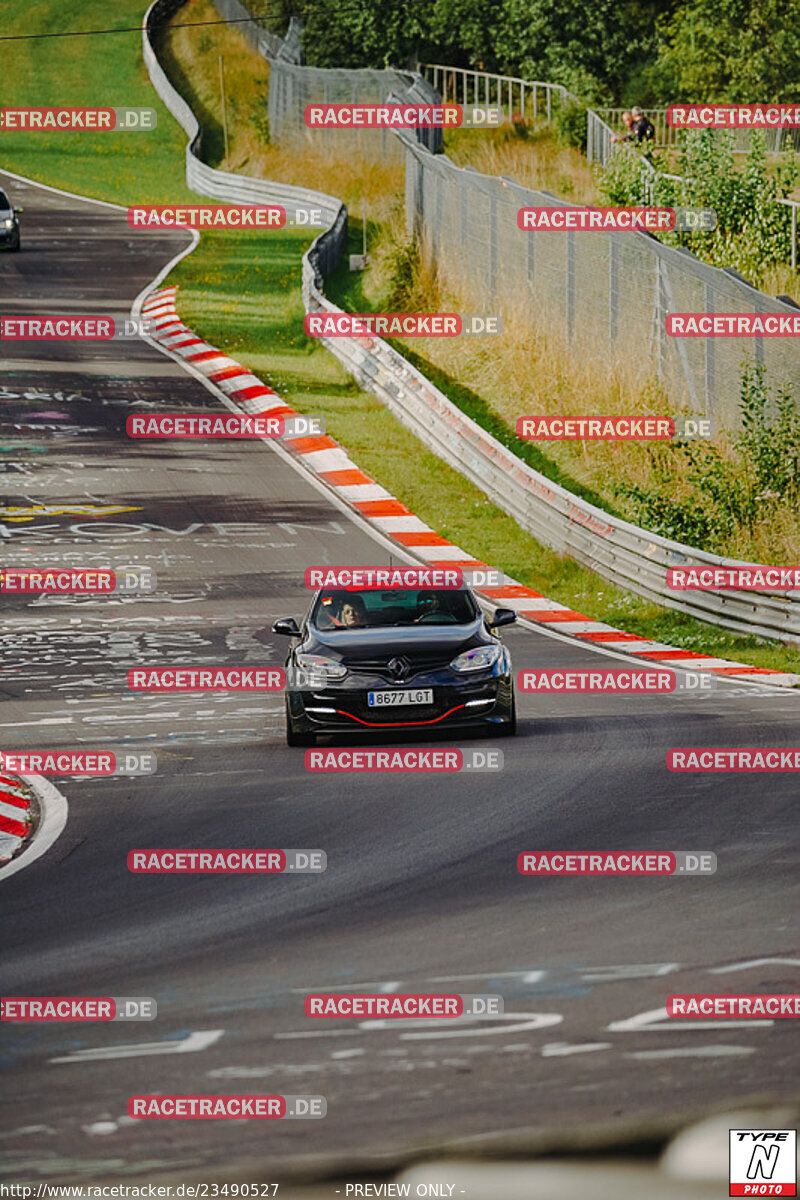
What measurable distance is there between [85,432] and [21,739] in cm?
1680

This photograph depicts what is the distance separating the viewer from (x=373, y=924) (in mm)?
10031

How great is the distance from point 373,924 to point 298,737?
18.9 ft

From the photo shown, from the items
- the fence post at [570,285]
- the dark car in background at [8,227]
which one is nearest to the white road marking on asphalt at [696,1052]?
the fence post at [570,285]

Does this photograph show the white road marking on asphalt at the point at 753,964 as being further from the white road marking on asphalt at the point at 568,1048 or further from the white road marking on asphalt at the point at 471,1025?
the white road marking on asphalt at the point at 568,1048

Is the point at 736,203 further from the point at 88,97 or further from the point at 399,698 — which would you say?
the point at 88,97

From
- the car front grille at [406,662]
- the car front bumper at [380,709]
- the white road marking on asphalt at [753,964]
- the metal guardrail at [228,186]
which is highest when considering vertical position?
the metal guardrail at [228,186]

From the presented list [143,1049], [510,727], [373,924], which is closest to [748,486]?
[510,727]

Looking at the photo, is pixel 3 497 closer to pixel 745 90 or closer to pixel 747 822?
pixel 747 822

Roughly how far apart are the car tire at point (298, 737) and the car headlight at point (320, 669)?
367 millimetres

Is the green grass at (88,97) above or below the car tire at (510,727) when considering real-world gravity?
above

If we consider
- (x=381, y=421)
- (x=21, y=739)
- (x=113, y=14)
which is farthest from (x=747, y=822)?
(x=113, y=14)

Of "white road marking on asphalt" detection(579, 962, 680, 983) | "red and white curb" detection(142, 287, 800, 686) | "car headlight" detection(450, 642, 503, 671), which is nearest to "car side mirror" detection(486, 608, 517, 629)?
"car headlight" detection(450, 642, 503, 671)

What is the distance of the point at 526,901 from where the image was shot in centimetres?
1041

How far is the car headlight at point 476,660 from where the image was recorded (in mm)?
15695
